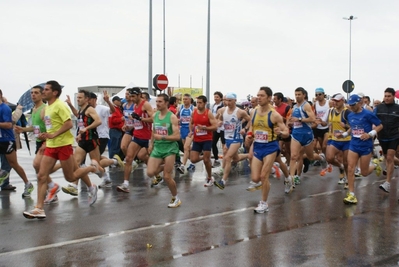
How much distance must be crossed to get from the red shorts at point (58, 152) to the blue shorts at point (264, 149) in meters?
2.92

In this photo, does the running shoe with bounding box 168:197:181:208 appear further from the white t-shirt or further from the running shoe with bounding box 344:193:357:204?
the white t-shirt

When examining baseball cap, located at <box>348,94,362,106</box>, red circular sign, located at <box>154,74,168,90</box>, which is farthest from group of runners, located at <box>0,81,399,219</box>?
red circular sign, located at <box>154,74,168,90</box>

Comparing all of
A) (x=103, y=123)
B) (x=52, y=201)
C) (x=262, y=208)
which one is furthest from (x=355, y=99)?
(x=103, y=123)

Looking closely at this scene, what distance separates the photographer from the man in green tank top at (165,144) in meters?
9.63

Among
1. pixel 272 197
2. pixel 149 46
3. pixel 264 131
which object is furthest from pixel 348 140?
pixel 149 46

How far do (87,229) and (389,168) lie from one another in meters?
6.24

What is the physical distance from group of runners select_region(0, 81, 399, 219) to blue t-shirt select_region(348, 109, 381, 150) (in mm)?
17

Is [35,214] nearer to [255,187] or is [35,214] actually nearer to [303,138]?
[255,187]

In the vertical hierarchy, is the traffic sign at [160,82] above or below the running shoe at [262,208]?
above

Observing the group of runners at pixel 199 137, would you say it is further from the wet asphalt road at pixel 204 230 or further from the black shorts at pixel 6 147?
the wet asphalt road at pixel 204 230

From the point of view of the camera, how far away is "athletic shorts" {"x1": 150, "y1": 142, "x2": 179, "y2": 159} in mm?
9820

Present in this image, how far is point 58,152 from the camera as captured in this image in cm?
884

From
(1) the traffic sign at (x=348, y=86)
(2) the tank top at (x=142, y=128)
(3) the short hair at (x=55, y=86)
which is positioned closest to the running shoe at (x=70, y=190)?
(2) the tank top at (x=142, y=128)

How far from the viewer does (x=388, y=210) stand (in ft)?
31.2
